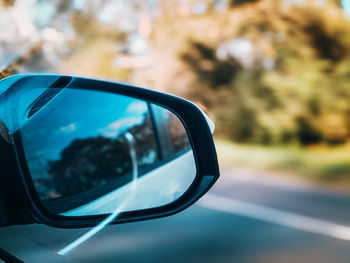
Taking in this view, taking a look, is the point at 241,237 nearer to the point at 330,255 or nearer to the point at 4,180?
the point at 330,255

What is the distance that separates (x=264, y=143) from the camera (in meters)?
8.98

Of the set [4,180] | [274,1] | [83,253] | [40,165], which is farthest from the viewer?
[274,1]

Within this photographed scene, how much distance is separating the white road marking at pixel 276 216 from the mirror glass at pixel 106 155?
321 centimetres

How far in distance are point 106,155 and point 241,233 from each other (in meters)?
2.81

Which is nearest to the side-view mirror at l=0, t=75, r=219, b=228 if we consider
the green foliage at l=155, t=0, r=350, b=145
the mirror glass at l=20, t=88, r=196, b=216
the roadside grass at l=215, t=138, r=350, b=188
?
the mirror glass at l=20, t=88, r=196, b=216

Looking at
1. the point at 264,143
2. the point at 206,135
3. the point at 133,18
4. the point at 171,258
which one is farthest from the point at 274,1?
the point at 206,135

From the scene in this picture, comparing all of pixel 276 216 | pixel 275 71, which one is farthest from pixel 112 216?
pixel 275 71

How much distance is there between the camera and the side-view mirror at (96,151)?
1014mm

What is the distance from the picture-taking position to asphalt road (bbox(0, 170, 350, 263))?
10.7ft

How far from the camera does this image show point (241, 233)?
4.20 m

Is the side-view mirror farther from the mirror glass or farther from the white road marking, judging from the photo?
the white road marking

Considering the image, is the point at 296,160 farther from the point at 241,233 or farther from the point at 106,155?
the point at 106,155

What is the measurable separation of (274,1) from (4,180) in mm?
8749

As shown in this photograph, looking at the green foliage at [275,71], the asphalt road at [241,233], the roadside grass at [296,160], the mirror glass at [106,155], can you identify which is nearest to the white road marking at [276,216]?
the asphalt road at [241,233]
